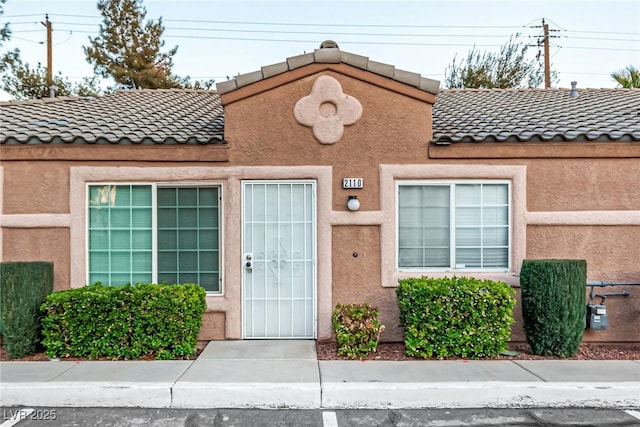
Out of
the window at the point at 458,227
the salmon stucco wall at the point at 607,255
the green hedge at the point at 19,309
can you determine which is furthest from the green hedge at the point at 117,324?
the salmon stucco wall at the point at 607,255

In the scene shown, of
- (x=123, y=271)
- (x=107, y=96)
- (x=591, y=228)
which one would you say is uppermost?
(x=107, y=96)

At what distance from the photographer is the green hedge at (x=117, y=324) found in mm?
5762

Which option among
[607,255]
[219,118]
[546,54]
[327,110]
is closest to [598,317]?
[607,255]

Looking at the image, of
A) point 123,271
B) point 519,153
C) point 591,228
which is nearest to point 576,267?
point 591,228

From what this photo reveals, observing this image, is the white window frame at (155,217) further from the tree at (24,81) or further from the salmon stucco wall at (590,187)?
the tree at (24,81)

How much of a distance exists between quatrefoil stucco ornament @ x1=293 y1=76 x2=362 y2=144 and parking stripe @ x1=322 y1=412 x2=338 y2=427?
3.84 metres

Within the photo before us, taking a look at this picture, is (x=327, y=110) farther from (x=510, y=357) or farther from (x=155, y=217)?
(x=510, y=357)

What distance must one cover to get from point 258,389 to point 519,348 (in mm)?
4027

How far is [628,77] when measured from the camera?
47.9 ft

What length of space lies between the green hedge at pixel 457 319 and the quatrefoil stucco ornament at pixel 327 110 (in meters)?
2.66

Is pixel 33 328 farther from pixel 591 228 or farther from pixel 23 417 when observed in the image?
pixel 591 228

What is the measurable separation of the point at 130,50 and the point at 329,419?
2458cm

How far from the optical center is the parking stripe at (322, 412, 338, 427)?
4262 mm

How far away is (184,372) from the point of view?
521cm
